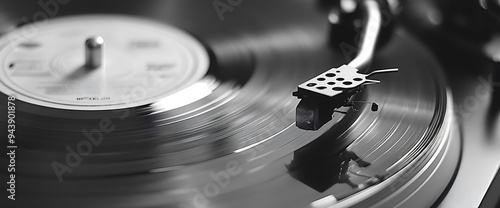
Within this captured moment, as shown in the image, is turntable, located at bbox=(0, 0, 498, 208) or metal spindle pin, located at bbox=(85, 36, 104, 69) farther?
metal spindle pin, located at bbox=(85, 36, 104, 69)

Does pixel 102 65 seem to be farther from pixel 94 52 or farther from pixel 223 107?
pixel 223 107

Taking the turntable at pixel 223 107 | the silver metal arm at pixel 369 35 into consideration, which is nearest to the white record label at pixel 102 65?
the turntable at pixel 223 107

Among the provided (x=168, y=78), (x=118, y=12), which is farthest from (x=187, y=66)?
(x=118, y=12)

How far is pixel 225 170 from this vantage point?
41.4 inches

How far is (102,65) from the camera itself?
A: 1.37 metres

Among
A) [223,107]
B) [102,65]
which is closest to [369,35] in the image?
[223,107]

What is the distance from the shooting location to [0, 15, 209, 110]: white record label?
1283mm

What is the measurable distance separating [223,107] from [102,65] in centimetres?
27

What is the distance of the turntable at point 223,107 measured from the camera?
102 centimetres

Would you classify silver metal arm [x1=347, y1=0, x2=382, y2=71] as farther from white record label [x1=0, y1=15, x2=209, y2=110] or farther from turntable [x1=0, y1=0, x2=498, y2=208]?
white record label [x1=0, y1=15, x2=209, y2=110]

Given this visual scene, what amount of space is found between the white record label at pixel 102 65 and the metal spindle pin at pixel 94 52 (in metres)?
0.01

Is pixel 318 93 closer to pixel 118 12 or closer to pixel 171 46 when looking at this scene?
pixel 171 46

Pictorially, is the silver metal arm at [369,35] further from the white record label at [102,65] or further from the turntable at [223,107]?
the white record label at [102,65]

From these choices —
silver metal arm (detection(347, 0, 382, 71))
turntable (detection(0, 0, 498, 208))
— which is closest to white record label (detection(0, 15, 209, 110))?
turntable (detection(0, 0, 498, 208))
